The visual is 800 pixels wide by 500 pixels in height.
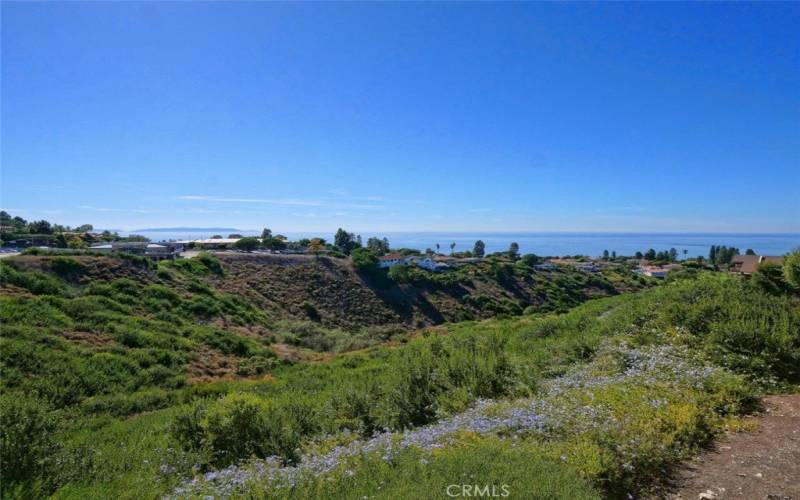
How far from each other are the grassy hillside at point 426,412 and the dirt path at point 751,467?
8.8 inches

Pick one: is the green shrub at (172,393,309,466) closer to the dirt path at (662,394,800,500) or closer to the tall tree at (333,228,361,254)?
the dirt path at (662,394,800,500)

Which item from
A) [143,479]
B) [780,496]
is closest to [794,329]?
[780,496]

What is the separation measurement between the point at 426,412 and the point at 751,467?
175 inches

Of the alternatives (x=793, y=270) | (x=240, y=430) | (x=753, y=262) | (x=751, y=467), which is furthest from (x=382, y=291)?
(x=751, y=467)

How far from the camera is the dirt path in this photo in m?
3.77

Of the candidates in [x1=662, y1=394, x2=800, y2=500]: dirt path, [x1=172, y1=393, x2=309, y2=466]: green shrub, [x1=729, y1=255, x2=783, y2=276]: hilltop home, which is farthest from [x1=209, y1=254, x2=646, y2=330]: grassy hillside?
[x1=662, y1=394, x2=800, y2=500]: dirt path

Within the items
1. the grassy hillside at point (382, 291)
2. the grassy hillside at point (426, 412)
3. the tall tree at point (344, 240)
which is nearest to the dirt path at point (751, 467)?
the grassy hillside at point (426, 412)

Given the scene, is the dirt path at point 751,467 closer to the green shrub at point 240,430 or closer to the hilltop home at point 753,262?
the green shrub at point 240,430

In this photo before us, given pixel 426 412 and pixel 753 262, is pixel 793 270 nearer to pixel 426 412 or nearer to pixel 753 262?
pixel 426 412

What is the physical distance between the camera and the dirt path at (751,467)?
3.77 meters

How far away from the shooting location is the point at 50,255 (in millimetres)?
23578

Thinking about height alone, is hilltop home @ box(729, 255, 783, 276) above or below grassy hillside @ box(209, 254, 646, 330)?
above

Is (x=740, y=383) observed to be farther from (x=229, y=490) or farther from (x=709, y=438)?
(x=229, y=490)

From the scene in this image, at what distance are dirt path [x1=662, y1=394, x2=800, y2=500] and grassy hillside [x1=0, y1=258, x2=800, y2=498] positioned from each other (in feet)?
0.73
